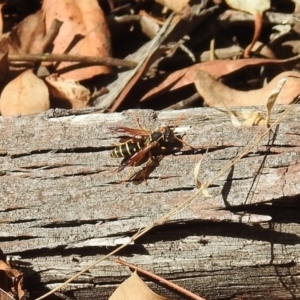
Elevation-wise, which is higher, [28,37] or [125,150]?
[28,37]

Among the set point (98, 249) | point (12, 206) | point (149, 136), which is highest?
point (149, 136)

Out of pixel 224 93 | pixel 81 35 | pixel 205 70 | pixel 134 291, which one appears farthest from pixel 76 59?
pixel 134 291

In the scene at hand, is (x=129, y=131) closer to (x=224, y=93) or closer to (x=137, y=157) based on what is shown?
(x=137, y=157)

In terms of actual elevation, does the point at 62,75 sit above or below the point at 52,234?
above

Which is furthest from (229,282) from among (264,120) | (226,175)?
(264,120)

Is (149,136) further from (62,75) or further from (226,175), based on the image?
(62,75)

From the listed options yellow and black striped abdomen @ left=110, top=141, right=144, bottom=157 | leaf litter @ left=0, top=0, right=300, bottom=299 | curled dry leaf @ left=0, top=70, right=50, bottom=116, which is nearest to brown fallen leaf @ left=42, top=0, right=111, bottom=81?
leaf litter @ left=0, top=0, right=300, bottom=299
